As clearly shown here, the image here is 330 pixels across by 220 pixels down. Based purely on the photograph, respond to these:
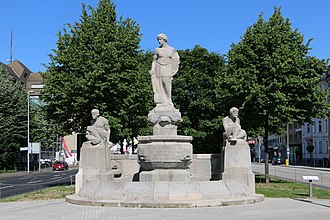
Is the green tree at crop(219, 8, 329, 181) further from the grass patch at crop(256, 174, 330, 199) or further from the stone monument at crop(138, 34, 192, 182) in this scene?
the stone monument at crop(138, 34, 192, 182)

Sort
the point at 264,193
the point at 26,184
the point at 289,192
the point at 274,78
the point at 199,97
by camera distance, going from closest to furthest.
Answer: the point at 264,193, the point at 289,192, the point at 274,78, the point at 26,184, the point at 199,97

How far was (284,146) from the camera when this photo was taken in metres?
99.0

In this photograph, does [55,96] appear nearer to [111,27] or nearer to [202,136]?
[111,27]

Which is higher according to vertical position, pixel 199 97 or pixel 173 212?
pixel 199 97

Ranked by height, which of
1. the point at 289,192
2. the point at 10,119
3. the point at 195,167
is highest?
the point at 10,119

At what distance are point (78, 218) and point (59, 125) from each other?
16.6 metres

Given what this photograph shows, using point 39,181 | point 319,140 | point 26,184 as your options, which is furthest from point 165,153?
point 319,140

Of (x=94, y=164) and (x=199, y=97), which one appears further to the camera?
(x=199, y=97)

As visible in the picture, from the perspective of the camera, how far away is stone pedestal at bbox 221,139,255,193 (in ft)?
52.6

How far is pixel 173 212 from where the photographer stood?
1171cm

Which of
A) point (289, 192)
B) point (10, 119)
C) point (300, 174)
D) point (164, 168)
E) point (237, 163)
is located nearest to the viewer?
point (164, 168)

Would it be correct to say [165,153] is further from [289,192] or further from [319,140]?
[319,140]

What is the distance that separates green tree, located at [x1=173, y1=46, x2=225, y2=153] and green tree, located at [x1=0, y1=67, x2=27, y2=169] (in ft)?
66.2

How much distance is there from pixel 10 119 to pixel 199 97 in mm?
22251
